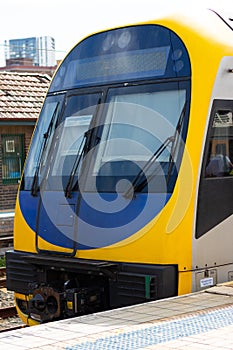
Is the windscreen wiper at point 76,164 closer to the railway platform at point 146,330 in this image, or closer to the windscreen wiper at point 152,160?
the windscreen wiper at point 152,160

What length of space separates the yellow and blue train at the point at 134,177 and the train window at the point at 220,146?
0.01 m

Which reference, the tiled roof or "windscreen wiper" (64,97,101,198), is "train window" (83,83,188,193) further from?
the tiled roof

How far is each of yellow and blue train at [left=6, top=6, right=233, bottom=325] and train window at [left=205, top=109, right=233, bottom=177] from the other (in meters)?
0.01

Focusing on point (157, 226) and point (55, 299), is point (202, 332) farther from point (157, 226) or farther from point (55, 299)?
point (55, 299)

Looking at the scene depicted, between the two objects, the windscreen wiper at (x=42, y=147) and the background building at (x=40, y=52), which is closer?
the windscreen wiper at (x=42, y=147)

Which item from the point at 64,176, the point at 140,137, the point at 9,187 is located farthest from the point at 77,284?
the point at 9,187

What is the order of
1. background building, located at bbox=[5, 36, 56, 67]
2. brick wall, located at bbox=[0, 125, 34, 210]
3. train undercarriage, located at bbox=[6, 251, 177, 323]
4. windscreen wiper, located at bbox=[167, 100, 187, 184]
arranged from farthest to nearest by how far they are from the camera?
background building, located at bbox=[5, 36, 56, 67] → brick wall, located at bbox=[0, 125, 34, 210] → windscreen wiper, located at bbox=[167, 100, 187, 184] → train undercarriage, located at bbox=[6, 251, 177, 323]

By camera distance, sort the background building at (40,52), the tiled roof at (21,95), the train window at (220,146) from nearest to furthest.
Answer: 1. the train window at (220,146)
2. the tiled roof at (21,95)
3. the background building at (40,52)

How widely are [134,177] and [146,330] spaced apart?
1.78m

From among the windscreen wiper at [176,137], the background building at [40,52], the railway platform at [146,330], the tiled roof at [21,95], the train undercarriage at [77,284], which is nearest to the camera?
the railway platform at [146,330]

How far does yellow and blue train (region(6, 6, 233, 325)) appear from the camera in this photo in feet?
22.6

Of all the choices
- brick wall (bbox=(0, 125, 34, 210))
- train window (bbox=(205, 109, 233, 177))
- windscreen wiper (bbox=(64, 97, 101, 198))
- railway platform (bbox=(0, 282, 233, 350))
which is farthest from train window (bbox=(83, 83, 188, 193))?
brick wall (bbox=(0, 125, 34, 210))

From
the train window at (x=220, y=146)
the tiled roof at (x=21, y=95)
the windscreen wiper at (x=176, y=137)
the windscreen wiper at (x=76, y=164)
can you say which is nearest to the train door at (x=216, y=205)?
the train window at (x=220, y=146)

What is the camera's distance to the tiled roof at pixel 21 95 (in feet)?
68.0
